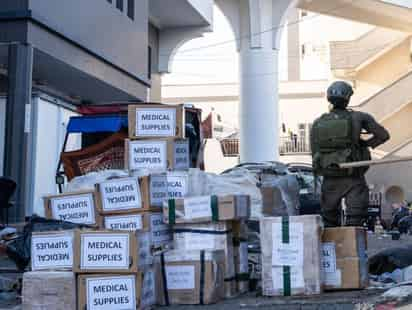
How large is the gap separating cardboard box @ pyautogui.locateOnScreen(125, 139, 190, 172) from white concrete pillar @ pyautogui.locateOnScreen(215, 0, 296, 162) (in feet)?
67.0

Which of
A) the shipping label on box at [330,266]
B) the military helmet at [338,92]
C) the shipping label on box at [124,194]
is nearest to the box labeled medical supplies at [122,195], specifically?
the shipping label on box at [124,194]

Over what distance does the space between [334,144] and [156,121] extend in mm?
2090

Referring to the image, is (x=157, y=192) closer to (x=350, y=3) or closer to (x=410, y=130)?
(x=350, y=3)

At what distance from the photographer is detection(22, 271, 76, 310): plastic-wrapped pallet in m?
7.30

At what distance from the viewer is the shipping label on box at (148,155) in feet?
30.3

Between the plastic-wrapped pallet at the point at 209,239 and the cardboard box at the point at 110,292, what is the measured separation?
0.93m

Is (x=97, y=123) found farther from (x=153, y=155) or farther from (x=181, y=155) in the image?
(x=153, y=155)

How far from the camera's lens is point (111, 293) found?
728 cm

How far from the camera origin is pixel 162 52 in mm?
28953

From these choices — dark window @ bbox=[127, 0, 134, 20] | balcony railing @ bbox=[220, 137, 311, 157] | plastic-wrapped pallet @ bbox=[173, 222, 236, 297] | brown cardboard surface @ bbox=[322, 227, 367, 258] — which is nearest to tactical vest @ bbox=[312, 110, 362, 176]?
brown cardboard surface @ bbox=[322, 227, 367, 258]

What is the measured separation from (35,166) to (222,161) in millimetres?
27727

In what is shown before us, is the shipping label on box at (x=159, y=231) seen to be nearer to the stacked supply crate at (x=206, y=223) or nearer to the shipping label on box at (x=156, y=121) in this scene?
the stacked supply crate at (x=206, y=223)

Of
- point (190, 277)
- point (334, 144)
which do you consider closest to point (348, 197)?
point (334, 144)

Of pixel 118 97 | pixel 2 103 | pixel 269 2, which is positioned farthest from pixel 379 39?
pixel 2 103
